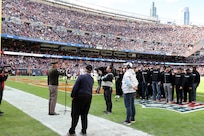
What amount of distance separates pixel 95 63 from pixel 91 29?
10.2 meters

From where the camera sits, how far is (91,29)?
210ft

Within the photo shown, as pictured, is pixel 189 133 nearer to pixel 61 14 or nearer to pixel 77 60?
pixel 77 60

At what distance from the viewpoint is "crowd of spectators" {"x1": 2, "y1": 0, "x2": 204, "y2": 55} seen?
51469 mm

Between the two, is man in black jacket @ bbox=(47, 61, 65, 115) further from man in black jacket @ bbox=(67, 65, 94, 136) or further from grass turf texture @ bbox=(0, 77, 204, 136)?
man in black jacket @ bbox=(67, 65, 94, 136)

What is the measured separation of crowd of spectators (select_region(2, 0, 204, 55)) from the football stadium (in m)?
0.21

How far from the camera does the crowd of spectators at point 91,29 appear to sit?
2026 inches

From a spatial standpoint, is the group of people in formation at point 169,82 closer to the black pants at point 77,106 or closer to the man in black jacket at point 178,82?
the man in black jacket at point 178,82

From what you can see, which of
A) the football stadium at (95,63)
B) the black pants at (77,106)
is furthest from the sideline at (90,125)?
the black pants at (77,106)

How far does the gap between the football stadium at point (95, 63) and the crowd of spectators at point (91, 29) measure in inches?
8.1

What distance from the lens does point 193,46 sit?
77.8 metres

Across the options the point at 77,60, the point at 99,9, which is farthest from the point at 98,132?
the point at 99,9

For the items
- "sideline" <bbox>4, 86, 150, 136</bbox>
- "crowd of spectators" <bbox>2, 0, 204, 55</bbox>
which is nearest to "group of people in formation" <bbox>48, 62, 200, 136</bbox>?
"sideline" <bbox>4, 86, 150, 136</bbox>

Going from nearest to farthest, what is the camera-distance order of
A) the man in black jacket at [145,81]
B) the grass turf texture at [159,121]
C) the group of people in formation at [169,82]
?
1. the grass turf texture at [159,121]
2. the group of people in formation at [169,82]
3. the man in black jacket at [145,81]

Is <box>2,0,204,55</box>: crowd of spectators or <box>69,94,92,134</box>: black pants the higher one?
<box>2,0,204,55</box>: crowd of spectators
